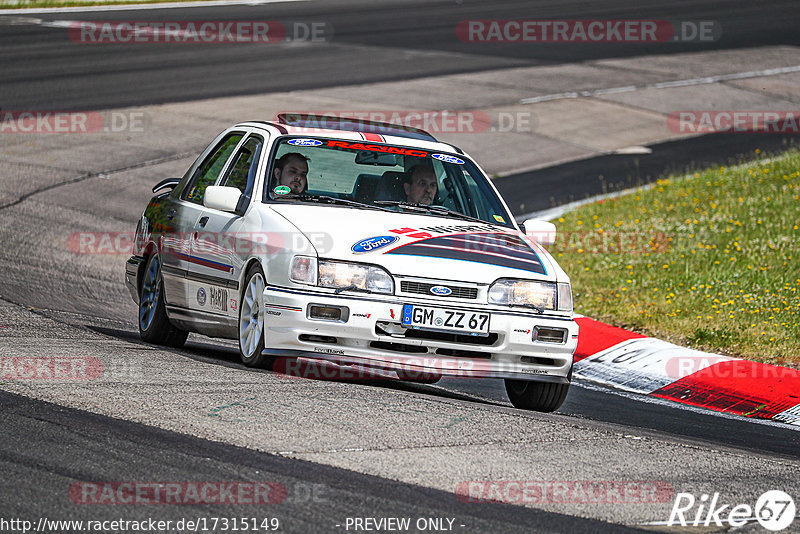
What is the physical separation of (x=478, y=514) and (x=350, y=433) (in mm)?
1163

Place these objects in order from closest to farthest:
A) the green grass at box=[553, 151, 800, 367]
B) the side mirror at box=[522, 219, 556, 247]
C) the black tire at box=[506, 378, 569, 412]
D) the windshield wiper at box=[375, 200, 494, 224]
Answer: the black tire at box=[506, 378, 569, 412]
the windshield wiper at box=[375, 200, 494, 224]
the side mirror at box=[522, 219, 556, 247]
the green grass at box=[553, 151, 800, 367]

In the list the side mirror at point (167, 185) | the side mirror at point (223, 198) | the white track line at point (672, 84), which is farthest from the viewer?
the white track line at point (672, 84)

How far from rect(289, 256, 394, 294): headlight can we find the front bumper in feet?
0.20

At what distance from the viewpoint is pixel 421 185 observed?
8.59 meters

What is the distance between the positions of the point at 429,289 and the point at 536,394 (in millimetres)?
1170

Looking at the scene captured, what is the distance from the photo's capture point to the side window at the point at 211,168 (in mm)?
9086

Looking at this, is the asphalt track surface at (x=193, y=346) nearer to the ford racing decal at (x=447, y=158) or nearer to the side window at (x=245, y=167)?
the side window at (x=245, y=167)

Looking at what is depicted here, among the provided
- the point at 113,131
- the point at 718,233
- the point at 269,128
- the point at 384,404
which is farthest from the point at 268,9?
the point at 384,404

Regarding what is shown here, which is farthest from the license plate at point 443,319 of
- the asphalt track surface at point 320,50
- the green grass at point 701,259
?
the asphalt track surface at point 320,50

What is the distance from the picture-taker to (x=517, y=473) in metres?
5.62

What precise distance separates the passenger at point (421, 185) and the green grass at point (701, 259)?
2.93 m

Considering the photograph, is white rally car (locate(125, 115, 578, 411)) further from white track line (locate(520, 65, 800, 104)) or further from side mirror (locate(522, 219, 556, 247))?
white track line (locate(520, 65, 800, 104))

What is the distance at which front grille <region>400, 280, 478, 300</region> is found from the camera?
7199mm

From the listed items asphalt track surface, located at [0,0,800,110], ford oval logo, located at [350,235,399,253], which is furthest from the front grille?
asphalt track surface, located at [0,0,800,110]
